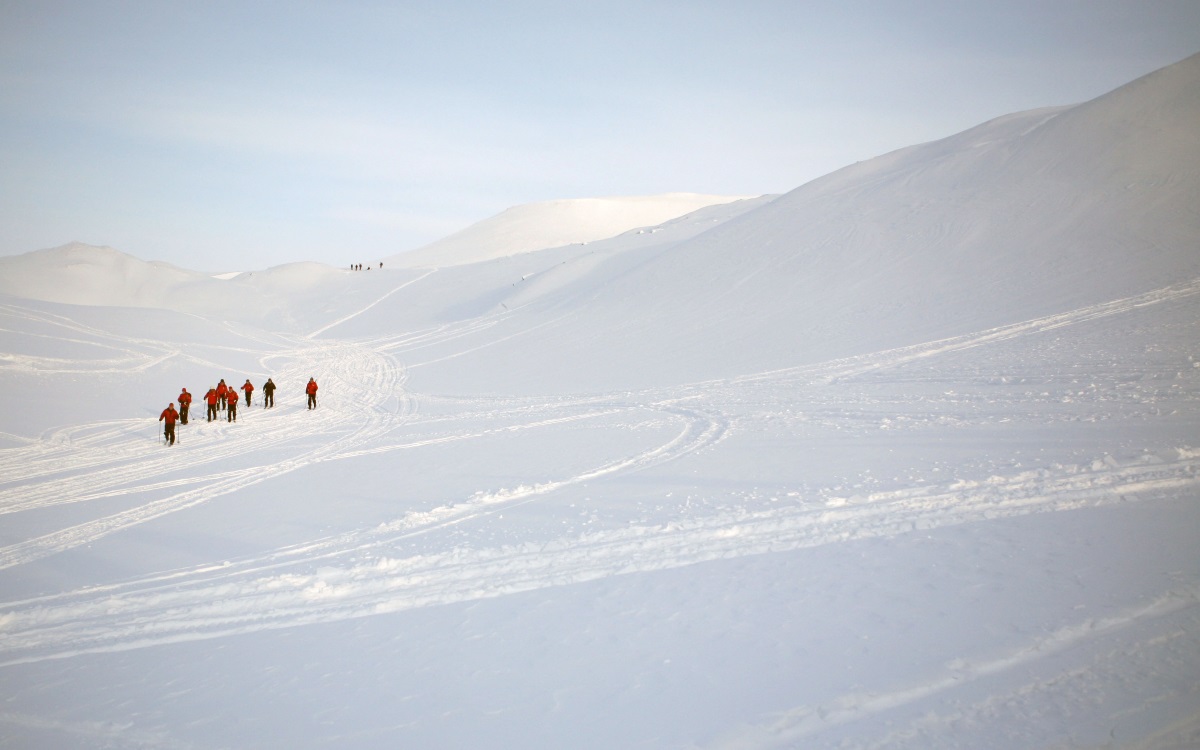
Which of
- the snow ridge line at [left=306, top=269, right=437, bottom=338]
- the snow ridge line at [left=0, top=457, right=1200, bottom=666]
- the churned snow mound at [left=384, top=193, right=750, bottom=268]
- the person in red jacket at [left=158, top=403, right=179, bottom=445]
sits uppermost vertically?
the churned snow mound at [left=384, top=193, right=750, bottom=268]

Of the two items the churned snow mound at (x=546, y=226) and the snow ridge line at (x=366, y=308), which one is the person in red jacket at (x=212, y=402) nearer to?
the snow ridge line at (x=366, y=308)

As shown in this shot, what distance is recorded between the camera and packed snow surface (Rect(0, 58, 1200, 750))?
4891 millimetres

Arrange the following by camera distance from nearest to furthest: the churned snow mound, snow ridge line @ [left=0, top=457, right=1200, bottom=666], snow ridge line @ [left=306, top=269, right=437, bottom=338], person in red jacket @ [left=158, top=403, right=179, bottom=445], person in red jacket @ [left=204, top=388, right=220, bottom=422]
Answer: snow ridge line @ [left=0, top=457, right=1200, bottom=666]
person in red jacket @ [left=158, top=403, right=179, bottom=445]
person in red jacket @ [left=204, top=388, right=220, bottom=422]
snow ridge line @ [left=306, top=269, right=437, bottom=338]
the churned snow mound

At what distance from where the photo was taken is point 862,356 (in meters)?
19.3

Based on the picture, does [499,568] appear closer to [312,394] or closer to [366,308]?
Answer: [312,394]

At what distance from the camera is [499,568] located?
7473 mm

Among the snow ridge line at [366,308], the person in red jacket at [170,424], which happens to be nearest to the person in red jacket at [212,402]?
the person in red jacket at [170,424]

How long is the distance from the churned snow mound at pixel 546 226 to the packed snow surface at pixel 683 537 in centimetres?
7447

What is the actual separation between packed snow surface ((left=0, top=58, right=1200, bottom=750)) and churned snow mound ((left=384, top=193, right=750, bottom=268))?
244 feet

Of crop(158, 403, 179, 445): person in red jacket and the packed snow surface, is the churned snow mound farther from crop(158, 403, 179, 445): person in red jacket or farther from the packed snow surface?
crop(158, 403, 179, 445): person in red jacket

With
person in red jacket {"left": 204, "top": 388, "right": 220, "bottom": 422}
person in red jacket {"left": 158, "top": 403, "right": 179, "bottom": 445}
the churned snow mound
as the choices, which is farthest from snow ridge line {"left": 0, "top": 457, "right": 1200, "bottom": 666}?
the churned snow mound

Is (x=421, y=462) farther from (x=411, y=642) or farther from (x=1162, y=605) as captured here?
(x=1162, y=605)

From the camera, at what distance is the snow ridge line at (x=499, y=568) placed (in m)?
6.81

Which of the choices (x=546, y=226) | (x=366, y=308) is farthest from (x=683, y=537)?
(x=546, y=226)
